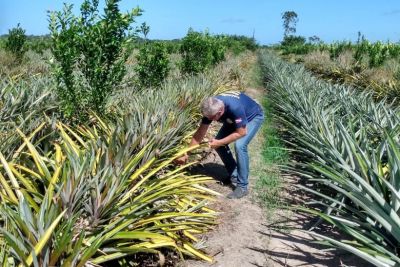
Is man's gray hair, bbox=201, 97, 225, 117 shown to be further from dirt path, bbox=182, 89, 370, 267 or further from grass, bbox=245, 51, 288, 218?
grass, bbox=245, 51, 288, 218

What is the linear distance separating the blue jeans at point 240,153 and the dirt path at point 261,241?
10.5 inches

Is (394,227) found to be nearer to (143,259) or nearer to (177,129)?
(143,259)

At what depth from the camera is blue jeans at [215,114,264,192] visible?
5.21 m

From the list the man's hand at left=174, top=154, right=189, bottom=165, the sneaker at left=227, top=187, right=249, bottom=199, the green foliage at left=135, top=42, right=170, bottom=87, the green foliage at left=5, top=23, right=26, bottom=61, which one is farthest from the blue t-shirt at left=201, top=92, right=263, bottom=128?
the green foliage at left=5, top=23, right=26, bottom=61

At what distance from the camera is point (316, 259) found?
12.0 ft

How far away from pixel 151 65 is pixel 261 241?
6.49 meters

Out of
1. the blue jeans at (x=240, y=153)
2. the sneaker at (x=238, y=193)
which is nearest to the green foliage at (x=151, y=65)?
the blue jeans at (x=240, y=153)

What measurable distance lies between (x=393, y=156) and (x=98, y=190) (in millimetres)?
2314

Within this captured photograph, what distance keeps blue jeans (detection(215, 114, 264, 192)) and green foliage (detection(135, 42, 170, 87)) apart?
4.30 metres

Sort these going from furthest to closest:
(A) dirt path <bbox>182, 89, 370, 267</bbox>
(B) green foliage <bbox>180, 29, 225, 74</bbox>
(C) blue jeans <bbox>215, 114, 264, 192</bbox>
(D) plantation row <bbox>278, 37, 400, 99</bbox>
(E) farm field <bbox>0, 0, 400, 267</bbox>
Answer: (B) green foliage <bbox>180, 29, 225, 74</bbox>
(D) plantation row <bbox>278, 37, 400, 99</bbox>
(C) blue jeans <bbox>215, 114, 264, 192</bbox>
(A) dirt path <bbox>182, 89, 370, 267</bbox>
(E) farm field <bbox>0, 0, 400, 267</bbox>

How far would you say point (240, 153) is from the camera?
17.1 feet

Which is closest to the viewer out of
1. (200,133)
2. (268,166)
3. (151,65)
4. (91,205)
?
(91,205)

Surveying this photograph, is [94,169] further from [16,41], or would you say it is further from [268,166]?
[16,41]

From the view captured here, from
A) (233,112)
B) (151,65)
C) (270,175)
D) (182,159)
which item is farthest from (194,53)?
(182,159)
